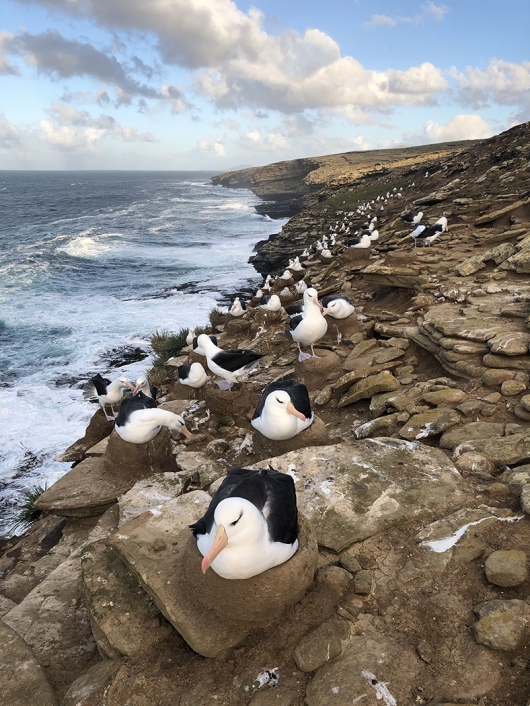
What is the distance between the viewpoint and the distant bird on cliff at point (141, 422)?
20.0 feet

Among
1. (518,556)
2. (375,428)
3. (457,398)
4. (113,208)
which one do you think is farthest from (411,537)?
(113,208)

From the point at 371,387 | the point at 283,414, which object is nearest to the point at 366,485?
the point at 283,414

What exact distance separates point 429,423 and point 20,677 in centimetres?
457

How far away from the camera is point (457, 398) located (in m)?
5.72

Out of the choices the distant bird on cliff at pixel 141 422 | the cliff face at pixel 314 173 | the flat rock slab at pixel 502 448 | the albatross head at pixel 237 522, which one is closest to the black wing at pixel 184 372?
the distant bird on cliff at pixel 141 422

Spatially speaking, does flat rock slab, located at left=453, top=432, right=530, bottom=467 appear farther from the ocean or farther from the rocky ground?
the ocean

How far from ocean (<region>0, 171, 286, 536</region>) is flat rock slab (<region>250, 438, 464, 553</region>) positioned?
6.98 meters

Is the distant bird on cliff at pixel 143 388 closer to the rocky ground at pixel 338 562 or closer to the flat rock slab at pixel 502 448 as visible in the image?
the rocky ground at pixel 338 562

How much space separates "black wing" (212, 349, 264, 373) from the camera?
26.6ft

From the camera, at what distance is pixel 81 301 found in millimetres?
26719

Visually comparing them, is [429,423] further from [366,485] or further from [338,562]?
[338,562]

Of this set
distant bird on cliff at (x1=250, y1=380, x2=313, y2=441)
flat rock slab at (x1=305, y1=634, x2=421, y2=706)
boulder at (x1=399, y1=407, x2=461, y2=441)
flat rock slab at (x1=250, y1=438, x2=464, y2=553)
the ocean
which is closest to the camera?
flat rock slab at (x1=305, y1=634, x2=421, y2=706)

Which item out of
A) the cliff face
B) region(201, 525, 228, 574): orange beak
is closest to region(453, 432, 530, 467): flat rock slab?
region(201, 525, 228, 574): orange beak

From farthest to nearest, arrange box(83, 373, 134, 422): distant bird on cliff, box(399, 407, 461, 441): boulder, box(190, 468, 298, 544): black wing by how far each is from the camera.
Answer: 1. box(83, 373, 134, 422): distant bird on cliff
2. box(399, 407, 461, 441): boulder
3. box(190, 468, 298, 544): black wing
